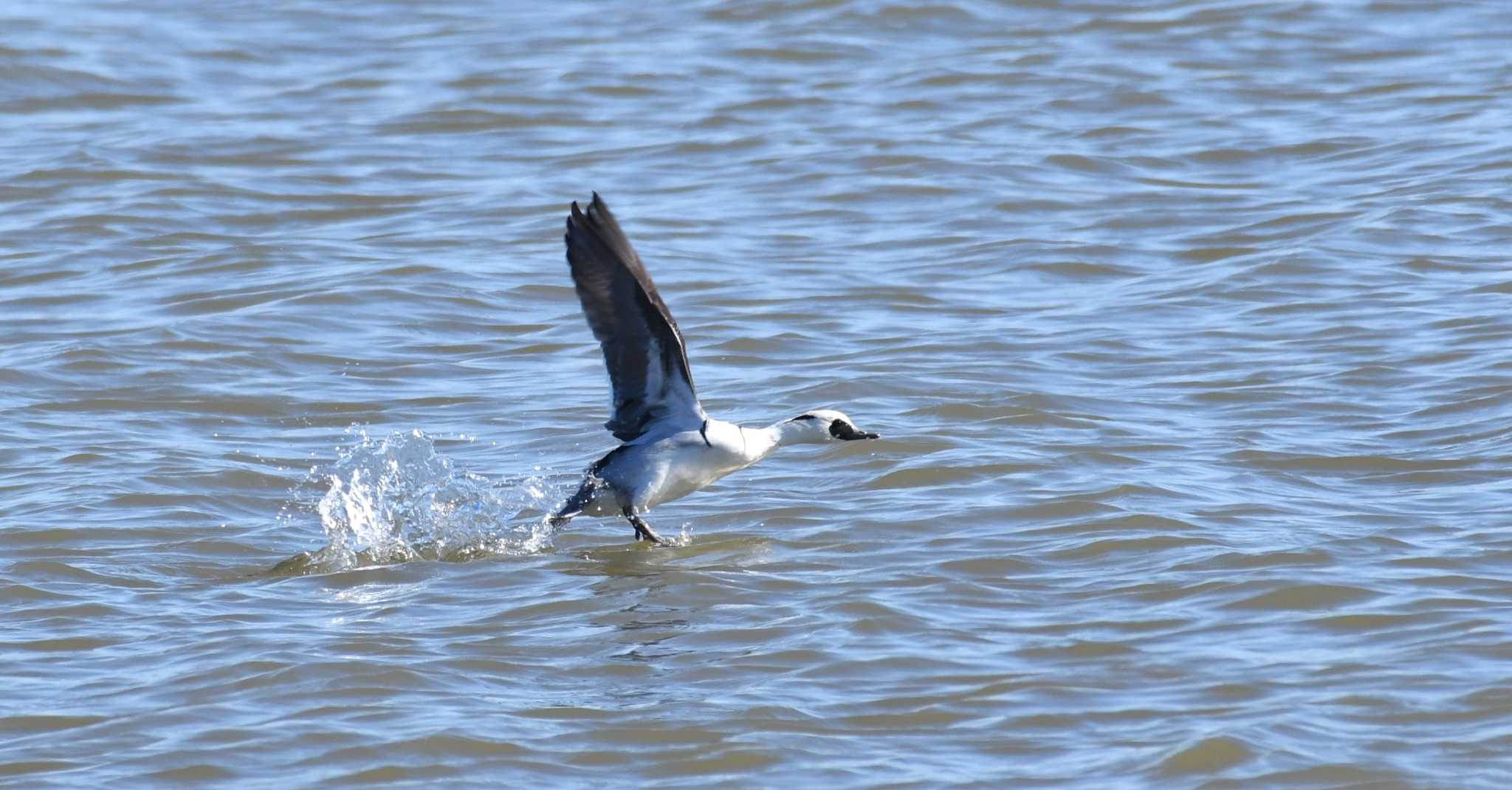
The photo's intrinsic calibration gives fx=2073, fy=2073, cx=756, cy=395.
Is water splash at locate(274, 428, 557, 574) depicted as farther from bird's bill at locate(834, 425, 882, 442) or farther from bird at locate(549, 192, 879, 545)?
bird's bill at locate(834, 425, 882, 442)

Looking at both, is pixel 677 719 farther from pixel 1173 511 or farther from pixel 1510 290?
pixel 1510 290

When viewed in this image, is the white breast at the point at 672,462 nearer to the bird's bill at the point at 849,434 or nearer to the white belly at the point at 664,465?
the white belly at the point at 664,465

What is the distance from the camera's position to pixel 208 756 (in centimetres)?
590

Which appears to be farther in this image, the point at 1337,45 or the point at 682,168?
the point at 1337,45

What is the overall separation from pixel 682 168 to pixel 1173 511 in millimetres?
7044

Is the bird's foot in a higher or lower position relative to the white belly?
lower

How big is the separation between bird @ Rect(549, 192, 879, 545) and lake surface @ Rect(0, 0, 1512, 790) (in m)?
0.22

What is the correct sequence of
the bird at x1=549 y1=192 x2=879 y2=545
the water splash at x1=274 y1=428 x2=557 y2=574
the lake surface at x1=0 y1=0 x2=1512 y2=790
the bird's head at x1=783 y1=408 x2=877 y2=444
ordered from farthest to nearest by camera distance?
the bird's head at x1=783 y1=408 x2=877 y2=444 < the water splash at x1=274 y1=428 x2=557 y2=574 < the bird at x1=549 y1=192 x2=879 y2=545 < the lake surface at x1=0 y1=0 x2=1512 y2=790

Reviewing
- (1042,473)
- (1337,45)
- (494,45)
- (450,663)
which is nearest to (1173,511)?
(1042,473)

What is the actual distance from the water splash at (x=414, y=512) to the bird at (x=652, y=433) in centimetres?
28

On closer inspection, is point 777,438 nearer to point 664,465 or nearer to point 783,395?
point 664,465

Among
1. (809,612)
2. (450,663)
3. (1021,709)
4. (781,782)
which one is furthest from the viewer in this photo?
(809,612)

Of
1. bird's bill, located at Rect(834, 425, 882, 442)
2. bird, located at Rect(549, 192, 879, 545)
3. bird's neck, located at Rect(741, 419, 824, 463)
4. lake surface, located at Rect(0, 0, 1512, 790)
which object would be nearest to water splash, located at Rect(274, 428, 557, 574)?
lake surface, located at Rect(0, 0, 1512, 790)

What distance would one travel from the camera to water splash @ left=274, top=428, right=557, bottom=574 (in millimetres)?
7965
